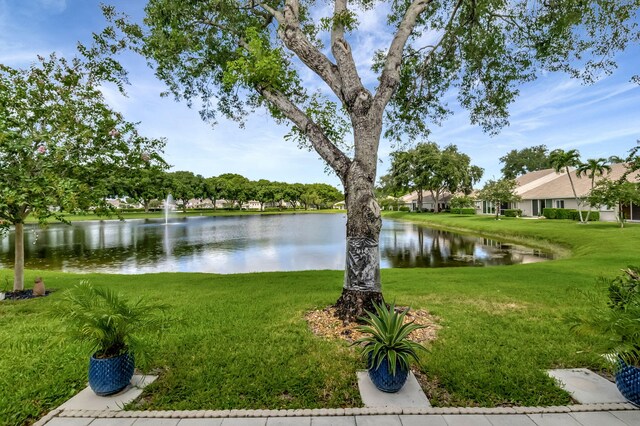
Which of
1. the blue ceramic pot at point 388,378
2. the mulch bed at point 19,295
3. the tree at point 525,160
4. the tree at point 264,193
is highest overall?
the tree at point 525,160

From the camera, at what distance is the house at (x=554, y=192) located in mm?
26625

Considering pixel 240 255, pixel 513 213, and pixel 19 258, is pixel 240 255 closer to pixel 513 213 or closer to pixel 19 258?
pixel 19 258

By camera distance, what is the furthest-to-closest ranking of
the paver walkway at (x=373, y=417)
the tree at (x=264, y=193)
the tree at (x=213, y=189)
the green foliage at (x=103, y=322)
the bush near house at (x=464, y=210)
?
the tree at (x=264, y=193)
the tree at (x=213, y=189)
the bush near house at (x=464, y=210)
the green foliage at (x=103, y=322)
the paver walkway at (x=373, y=417)

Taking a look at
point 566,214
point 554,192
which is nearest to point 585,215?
point 566,214

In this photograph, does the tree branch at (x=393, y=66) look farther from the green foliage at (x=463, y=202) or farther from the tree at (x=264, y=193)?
the tree at (x=264, y=193)

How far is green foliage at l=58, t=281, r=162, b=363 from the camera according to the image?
306cm

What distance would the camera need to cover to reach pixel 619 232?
A: 18406 mm

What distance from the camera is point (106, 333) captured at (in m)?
3.16

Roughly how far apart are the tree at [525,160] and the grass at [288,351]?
70.8 m

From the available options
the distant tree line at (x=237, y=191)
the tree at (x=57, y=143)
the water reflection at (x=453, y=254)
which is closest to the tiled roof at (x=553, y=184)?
the water reflection at (x=453, y=254)

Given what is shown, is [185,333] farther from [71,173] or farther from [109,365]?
[71,173]

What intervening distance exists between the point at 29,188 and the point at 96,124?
2543 mm

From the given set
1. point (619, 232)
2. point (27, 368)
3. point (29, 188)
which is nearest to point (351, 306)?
point (27, 368)

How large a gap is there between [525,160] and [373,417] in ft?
258
